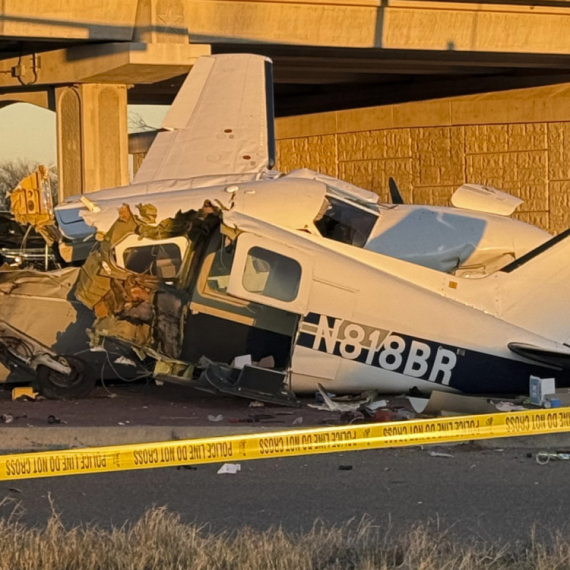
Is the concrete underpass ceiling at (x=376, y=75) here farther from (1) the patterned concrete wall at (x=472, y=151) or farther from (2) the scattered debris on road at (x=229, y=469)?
(2) the scattered debris on road at (x=229, y=469)

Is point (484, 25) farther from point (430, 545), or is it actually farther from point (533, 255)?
point (430, 545)

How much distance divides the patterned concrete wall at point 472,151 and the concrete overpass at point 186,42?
3.09m

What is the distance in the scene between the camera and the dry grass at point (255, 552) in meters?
5.75

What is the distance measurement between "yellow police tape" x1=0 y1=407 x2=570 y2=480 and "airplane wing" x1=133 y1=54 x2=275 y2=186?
8.85m

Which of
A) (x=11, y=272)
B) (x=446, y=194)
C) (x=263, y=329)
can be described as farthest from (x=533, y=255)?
(x=446, y=194)

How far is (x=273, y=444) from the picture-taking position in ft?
24.4

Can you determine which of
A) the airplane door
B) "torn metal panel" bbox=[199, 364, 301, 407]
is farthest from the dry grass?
the airplane door

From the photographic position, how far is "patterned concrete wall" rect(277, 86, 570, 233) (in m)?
33.8

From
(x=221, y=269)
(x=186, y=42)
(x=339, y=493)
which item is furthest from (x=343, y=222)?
(x=186, y=42)

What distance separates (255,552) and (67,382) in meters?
6.95

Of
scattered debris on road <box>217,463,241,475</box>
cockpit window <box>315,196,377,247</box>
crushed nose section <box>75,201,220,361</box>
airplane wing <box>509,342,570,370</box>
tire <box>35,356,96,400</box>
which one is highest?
cockpit window <box>315,196,377,247</box>

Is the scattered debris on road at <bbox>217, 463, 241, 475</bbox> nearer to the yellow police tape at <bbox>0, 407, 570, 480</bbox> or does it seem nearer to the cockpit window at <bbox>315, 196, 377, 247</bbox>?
the yellow police tape at <bbox>0, 407, 570, 480</bbox>

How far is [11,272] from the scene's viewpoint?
43.9 ft

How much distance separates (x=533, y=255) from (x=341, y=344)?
7.01 feet
